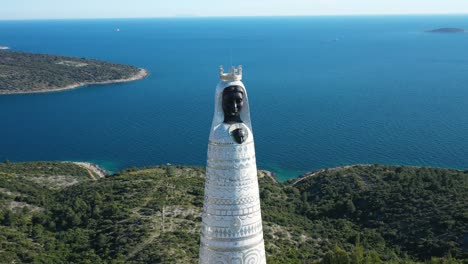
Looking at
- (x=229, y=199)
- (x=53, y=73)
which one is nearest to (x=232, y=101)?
(x=229, y=199)

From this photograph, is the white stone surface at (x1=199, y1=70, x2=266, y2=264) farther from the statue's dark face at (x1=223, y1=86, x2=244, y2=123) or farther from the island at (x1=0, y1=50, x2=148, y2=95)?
the island at (x1=0, y1=50, x2=148, y2=95)

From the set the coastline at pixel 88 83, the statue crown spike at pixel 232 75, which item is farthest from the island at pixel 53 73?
the statue crown spike at pixel 232 75

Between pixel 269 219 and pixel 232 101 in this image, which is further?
pixel 269 219

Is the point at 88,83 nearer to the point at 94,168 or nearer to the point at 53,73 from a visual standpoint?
the point at 53,73

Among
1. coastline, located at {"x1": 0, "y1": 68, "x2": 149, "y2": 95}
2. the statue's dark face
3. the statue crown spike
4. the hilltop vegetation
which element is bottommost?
the statue's dark face

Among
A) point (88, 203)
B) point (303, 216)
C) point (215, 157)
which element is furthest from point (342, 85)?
point (215, 157)

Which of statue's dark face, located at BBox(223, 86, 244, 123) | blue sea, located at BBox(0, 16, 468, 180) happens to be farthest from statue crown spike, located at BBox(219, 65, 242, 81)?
blue sea, located at BBox(0, 16, 468, 180)
